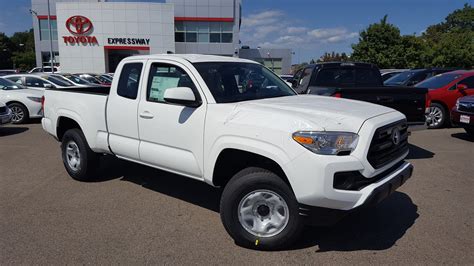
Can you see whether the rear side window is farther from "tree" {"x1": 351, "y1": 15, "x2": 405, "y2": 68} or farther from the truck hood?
"tree" {"x1": 351, "y1": 15, "x2": 405, "y2": 68}

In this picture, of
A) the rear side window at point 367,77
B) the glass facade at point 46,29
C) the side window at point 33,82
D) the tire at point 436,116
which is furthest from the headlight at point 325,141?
the glass facade at point 46,29

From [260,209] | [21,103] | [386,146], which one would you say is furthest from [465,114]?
[21,103]

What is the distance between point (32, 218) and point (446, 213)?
4994 millimetres

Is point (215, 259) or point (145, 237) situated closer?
point (215, 259)

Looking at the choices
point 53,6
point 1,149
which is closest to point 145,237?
point 1,149

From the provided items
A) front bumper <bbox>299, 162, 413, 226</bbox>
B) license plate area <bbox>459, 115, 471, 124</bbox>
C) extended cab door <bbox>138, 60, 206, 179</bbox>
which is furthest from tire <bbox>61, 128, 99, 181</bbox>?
license plate area <bbox>459, 115, 471, 124</bbox>

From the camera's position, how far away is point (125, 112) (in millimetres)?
4906

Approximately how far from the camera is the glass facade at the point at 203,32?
148 feet

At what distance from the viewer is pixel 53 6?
154 feet

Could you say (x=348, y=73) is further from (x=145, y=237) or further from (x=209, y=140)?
(x=145, y=237)

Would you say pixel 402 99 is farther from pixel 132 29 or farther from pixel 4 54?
pixel 4 54

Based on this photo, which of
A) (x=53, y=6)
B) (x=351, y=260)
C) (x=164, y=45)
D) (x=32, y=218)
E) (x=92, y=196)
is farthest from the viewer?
(x=53, y=6)

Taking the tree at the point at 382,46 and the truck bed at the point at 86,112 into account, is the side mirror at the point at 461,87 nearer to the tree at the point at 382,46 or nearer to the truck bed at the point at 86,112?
the truck bed at the point at 86,112

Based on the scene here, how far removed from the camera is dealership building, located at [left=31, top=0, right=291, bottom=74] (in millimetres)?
42469
